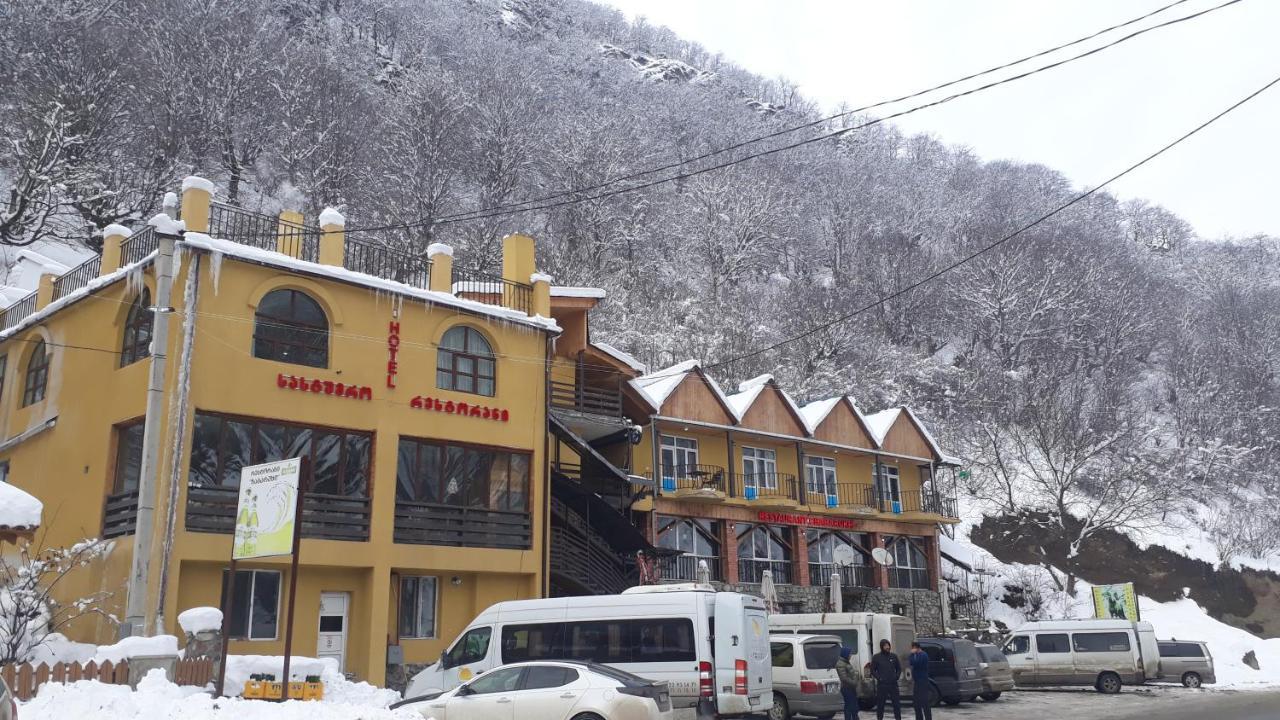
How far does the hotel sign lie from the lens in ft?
111

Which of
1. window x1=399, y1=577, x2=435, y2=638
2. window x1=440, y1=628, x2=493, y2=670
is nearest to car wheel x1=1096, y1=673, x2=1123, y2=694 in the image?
window x1=399, y1=577, x2=435, y2=638

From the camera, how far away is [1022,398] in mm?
Result: 54906

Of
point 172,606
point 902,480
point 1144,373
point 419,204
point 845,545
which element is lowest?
point 172,606

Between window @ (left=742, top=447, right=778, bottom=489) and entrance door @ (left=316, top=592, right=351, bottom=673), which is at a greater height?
window @ (left=742, top=447, right=778, bottom=489)

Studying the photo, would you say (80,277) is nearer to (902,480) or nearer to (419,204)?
(419,204)

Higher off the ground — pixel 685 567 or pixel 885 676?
pixel 685 567

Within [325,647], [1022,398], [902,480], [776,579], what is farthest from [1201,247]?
[325,647]

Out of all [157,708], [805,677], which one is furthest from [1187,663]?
[157,708]

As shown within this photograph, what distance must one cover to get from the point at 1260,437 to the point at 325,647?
58.3m

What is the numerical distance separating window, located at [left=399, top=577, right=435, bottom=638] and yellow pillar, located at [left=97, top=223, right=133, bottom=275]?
9.82 m

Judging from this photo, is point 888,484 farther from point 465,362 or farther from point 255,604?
point 255,604

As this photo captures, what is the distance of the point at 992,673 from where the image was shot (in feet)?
73.9

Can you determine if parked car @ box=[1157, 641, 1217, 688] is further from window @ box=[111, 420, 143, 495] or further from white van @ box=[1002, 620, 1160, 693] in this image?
window @ box=[111, 420, 143, 495]

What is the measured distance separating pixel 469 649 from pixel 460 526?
606 centimetres
